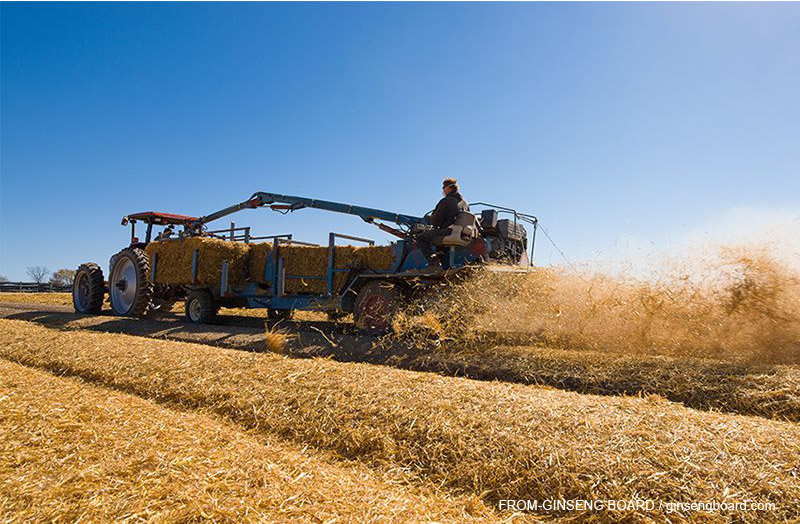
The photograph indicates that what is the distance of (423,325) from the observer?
620cm

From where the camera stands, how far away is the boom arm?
853cm

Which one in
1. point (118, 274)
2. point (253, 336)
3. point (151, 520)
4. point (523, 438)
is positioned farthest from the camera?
point (118, 274)

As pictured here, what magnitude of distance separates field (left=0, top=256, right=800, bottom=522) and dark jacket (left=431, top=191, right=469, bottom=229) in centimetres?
220

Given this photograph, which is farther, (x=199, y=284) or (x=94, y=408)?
(x=199, y=284)

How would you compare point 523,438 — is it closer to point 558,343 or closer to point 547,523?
point 547,523

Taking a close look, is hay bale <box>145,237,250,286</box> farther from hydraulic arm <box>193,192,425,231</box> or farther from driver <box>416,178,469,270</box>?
driver <box>416,178,469,270</box>

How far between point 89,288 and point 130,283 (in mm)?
1201

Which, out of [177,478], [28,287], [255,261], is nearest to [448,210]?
[255,261]

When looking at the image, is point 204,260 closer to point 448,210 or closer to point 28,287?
point 448,210

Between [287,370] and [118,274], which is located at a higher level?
[118,274]

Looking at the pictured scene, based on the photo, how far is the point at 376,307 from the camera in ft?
24.3

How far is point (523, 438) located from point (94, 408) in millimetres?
3170

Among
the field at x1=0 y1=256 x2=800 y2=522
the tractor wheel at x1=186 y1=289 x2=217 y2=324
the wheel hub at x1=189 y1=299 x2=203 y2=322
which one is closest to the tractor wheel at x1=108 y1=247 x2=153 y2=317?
the tractor wheel at x1=186 y1=289 x2=217 y2=324

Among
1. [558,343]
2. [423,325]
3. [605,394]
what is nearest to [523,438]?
[605,394]
